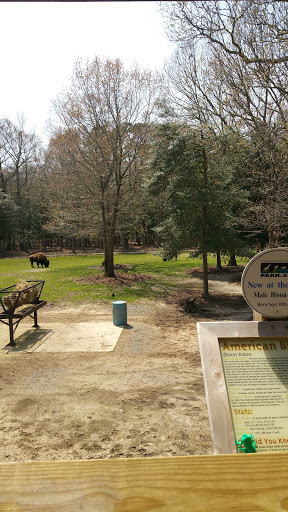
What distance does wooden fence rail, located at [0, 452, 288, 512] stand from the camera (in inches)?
43.3

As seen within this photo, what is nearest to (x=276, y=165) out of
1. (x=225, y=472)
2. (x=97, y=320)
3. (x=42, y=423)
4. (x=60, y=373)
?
(x=97, y=320)

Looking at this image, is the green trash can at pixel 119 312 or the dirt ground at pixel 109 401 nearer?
the dirt ground at pixel 109 401

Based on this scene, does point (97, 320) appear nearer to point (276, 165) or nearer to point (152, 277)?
point (276, 165)

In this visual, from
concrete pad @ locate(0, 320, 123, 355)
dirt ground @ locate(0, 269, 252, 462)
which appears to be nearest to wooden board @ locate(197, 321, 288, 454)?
dirt ground @ locate(0, 269, 252, 462)

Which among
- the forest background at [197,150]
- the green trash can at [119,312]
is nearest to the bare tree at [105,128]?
the forest background at [197,150]

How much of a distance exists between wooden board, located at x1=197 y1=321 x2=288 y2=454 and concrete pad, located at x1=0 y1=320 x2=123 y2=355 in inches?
270

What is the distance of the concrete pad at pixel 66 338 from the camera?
9.02 meters

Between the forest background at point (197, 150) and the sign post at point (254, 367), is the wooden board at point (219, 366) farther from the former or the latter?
the forest background at point (197, 150)

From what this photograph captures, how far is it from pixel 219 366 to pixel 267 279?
0.70 m

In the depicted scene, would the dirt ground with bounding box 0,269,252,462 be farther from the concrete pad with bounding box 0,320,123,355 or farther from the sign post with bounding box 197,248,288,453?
the sign post with bounding box 197,248,288,453

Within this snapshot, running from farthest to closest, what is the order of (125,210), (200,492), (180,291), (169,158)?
1. (125,210)
2. (180,291)
3. (169,158)
4. (200,492)

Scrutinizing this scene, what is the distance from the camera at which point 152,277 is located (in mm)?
21531

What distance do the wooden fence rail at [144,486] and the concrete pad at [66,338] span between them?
25.6ft

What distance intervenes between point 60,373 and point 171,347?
3.03 metres
